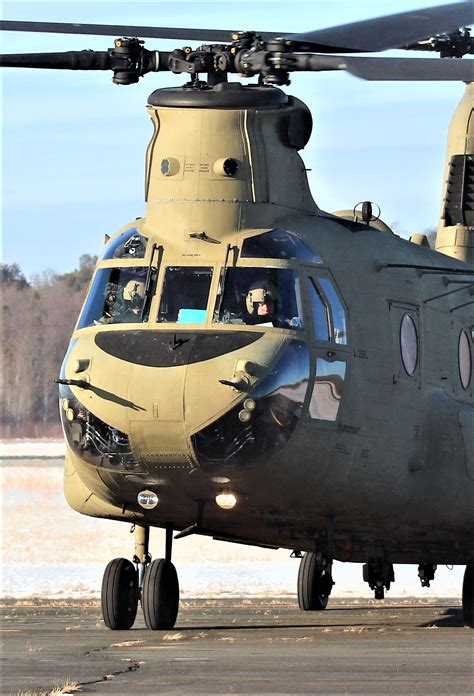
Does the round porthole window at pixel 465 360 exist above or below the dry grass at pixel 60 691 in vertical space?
above

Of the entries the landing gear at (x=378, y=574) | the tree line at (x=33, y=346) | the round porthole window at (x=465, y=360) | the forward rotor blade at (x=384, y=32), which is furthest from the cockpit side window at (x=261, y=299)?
the tree line at (x=33, y=346)

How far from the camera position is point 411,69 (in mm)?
14391

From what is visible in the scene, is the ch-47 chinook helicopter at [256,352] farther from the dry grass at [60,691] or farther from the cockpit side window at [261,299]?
the dry grass at [60,691]

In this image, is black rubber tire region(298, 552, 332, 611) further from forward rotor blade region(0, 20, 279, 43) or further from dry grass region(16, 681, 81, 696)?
dry grass region(16, 681, 81, 696)

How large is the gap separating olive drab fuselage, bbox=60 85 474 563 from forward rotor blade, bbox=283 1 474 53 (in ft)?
3.86

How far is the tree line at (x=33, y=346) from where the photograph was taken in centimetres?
8081

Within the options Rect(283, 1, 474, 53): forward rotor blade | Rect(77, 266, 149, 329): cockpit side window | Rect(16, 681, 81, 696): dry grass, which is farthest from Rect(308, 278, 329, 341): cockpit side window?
Rect(16, 681, 81, 696): dry grass

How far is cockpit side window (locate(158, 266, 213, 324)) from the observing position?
1662 cm

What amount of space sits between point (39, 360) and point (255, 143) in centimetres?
6960

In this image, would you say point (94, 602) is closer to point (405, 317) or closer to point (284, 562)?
point (405, 317)

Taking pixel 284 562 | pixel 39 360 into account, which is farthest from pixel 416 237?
pixel 39 360

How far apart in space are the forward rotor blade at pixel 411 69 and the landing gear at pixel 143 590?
5.41 m

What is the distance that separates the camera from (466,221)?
21.6 meters

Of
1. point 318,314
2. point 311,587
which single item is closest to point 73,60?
point 318,314
